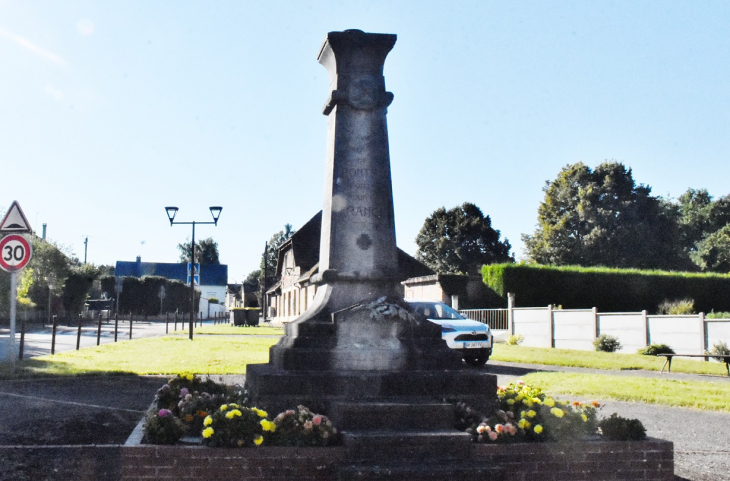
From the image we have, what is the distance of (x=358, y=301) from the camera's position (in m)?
6.75

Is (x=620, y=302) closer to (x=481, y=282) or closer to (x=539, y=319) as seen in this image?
(x=481, y=282)

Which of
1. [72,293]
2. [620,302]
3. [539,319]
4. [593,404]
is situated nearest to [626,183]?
[620,302]

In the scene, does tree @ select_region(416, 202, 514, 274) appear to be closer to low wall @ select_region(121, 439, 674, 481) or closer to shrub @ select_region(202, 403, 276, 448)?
low wall @ select_region(121, 439, 674, 481)

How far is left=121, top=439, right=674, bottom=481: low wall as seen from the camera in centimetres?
482

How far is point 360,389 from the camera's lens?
612 cm

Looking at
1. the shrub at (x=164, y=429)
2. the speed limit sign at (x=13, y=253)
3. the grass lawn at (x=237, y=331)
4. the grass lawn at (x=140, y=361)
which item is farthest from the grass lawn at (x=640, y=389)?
the grass lawn at (x=237, y=331)

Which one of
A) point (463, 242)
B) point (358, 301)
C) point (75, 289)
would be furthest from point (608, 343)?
point (463, 242)

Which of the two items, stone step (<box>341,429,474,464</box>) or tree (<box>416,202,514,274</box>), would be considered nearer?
stone step (<box>341,429,474,464</box>)

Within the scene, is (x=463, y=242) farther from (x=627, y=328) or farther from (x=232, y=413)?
(x=232, y=413)

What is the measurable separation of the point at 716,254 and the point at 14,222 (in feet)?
196

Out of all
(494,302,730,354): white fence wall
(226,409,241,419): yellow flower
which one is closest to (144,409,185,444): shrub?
(226,409,241,419): yellow flower

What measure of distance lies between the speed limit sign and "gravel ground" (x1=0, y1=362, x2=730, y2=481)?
1909 millimetres

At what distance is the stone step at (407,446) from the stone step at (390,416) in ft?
0.72

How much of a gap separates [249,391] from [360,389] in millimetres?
1317
